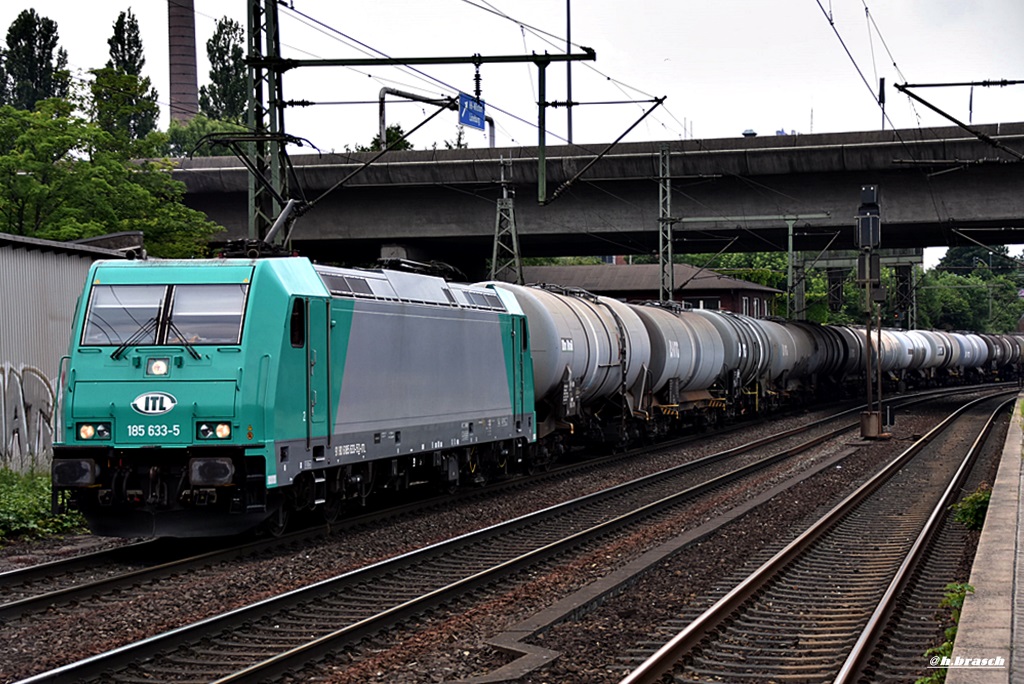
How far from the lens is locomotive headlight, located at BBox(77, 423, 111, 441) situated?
529 inches

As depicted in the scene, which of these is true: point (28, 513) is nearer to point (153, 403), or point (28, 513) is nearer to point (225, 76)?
point (153, 403)

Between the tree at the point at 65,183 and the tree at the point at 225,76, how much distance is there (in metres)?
81.1

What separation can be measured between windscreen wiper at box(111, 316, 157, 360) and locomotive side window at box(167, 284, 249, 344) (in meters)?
0.21

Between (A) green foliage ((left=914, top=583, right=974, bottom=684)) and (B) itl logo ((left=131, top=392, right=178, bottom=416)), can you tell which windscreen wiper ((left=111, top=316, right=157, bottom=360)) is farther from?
(A) green foliage ((left=914, top=583, right=974, bottom=684))

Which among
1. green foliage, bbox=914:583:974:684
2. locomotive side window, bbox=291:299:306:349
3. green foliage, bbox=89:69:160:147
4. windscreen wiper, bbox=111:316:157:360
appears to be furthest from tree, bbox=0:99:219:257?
green foliage, bbox=914:583:974:684

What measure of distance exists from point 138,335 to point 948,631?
882 centimetres

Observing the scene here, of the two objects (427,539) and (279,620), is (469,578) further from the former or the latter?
(427,539)

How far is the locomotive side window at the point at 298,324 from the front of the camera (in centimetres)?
1392

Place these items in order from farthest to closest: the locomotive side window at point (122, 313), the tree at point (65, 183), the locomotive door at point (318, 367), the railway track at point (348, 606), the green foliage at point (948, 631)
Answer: the tree at point (65, 183) < the locomotive door at point (318, 367) < the locomotive side window at point (122, 313) < the railway track at point (348, 606) < the green foliage at point (948, 631)

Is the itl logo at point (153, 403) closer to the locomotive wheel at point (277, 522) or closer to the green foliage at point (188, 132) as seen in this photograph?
the locomotive wheel at point (277, 522)

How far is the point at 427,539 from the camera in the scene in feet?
50.1

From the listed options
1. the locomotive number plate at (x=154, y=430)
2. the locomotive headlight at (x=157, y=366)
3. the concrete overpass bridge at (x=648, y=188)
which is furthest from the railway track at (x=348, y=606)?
the concrete overpass bridge at (x=648, y=188)

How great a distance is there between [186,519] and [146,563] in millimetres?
641

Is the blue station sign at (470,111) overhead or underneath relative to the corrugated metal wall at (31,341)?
overhead
